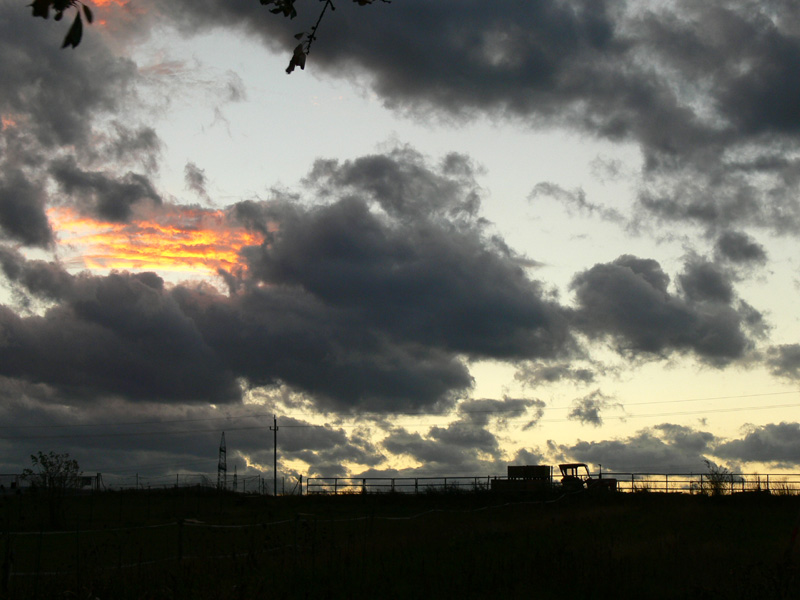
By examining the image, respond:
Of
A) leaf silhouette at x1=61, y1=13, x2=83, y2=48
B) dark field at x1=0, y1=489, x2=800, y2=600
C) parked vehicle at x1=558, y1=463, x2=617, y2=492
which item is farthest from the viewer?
parked vehicle at x1=558, y1=463, x2=617, y2=492

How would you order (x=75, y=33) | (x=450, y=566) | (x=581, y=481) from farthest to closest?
(x=581, y=481), (x=450, y=566), (x=75, y=33)

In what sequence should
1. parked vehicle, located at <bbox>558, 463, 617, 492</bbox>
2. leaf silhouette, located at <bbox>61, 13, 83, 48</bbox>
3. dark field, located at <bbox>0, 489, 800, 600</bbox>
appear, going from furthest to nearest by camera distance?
parked vehicle, located at <bbox>558, 463, 617, 492</bbox>, dark field, located at <bbox>0, 489, 800, 600</bbox>, leaf silhouette, located at <bbox>61, 13, 83, 48</bbox>

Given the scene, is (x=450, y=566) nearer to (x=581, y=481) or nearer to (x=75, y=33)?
(x=75, y=33)

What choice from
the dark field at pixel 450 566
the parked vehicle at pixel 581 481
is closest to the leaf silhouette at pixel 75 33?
the dark field at pixel 450 566

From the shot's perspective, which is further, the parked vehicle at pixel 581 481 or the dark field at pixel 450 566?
the parked vehicle at pixel 581 481

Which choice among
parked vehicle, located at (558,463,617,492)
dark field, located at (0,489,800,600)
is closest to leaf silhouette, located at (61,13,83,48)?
dark field, located at (0,489,800,600)

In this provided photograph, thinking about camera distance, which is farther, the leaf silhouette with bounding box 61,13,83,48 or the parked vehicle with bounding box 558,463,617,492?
the parked vehicle with bounding box 558,463,617,492

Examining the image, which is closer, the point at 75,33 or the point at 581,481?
the point at 75,33

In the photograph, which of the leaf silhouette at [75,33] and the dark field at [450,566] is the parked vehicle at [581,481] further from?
the leaf silhouette at [75,33]

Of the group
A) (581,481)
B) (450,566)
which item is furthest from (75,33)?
(581,481)

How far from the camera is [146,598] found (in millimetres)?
10875

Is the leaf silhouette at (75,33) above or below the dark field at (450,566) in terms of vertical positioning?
above

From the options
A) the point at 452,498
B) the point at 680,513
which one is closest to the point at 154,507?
the point at 452,498

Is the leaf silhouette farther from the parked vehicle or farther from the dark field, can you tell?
the parked vehicle
